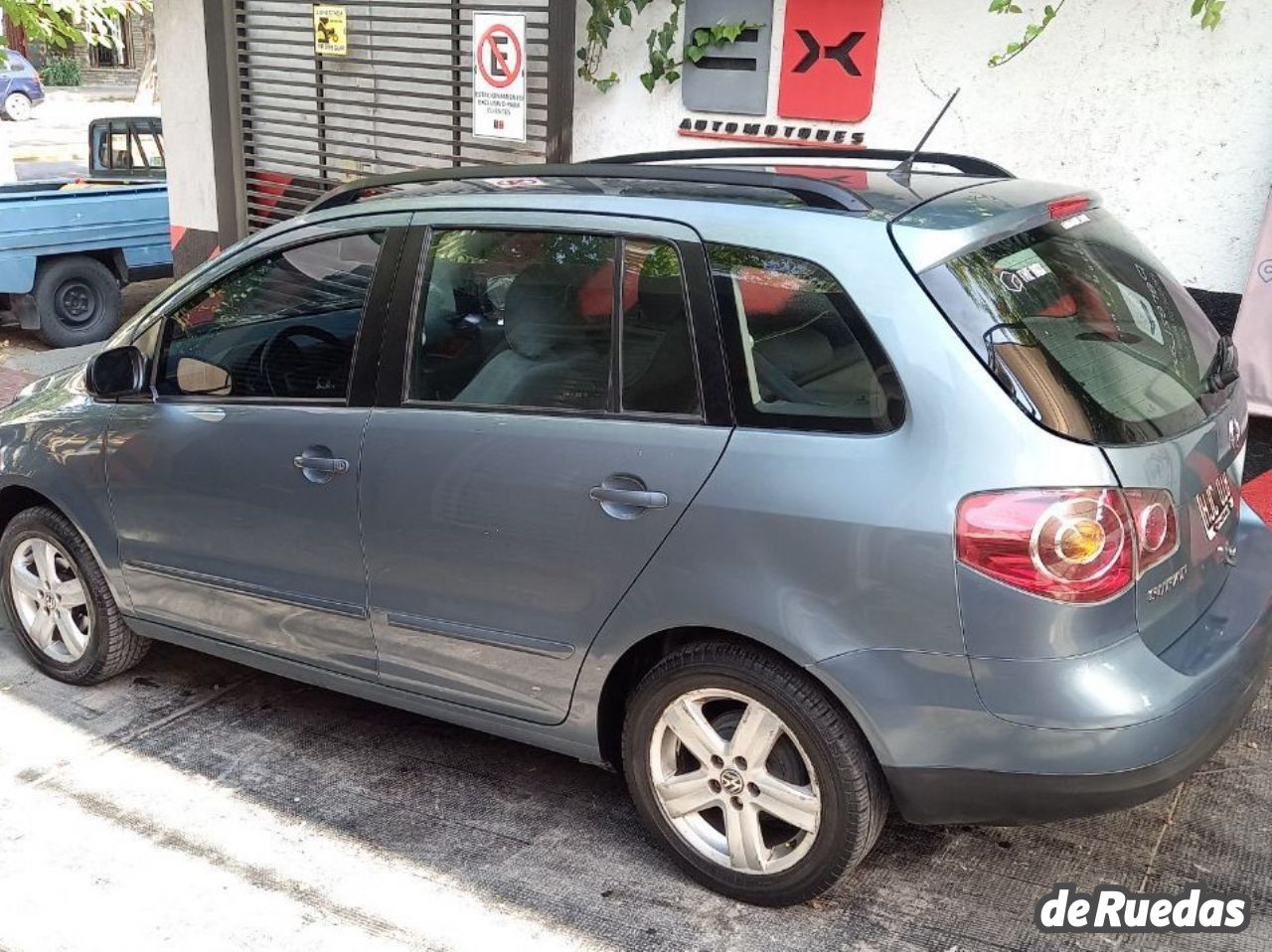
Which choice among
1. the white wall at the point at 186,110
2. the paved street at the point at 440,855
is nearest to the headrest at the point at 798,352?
the paved street at the point at 440,855

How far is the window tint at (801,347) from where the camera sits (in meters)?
2.68

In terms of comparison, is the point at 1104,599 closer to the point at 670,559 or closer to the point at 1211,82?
the point at 670,559

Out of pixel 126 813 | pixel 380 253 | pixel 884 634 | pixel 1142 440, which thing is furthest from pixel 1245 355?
pixel 126 813

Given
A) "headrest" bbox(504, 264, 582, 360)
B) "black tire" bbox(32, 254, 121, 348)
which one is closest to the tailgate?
"headrest" bbox(504, 264, 582, 360)

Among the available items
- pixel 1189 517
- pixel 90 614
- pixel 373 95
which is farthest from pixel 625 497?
pixel 373 95

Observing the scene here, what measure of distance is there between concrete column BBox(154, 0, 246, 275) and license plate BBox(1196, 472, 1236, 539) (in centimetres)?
767

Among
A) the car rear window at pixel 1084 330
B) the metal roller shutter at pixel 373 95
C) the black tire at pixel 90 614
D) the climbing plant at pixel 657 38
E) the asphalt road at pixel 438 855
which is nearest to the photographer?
the car rear window at pixel 1084 330

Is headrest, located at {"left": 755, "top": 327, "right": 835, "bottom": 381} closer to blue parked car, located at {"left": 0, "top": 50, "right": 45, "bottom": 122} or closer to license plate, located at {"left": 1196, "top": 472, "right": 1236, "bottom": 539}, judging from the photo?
license plate, located at {"left": 1196, "top": 472, "right": 1236, "bottom": 539}

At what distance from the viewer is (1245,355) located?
16.6 feet

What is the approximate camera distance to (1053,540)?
2480mm

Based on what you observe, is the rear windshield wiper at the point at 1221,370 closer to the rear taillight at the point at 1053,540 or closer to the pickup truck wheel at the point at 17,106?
the rear taillight at the point at 1053,540

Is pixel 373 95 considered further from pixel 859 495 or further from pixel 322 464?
pixel 859 495

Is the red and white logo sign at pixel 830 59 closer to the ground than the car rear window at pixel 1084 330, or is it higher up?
higher up

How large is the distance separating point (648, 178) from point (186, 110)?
7.10 m
